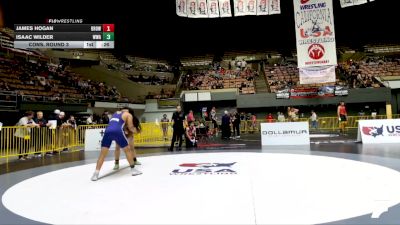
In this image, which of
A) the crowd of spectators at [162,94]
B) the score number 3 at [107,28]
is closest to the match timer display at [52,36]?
the score number 3 at [107,28]

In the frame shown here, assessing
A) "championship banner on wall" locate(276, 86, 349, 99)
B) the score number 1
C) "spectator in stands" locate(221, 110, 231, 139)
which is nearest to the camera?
the score number 1

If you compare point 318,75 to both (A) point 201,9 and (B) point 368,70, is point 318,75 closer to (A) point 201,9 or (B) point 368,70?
(A) point 201,9

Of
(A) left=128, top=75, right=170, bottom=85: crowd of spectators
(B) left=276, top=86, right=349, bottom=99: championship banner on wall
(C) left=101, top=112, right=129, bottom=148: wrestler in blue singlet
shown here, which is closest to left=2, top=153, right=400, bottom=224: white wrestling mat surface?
(C) left=101, top=112, right=129, bottom=148: wrestler in blue singlet

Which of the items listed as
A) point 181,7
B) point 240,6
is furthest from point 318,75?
point 181,7

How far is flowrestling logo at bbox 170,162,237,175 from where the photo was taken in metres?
5.82

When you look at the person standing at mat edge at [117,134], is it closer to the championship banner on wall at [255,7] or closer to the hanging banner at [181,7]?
the hanging banner at [181,7]

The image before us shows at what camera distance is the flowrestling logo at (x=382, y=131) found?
11.5 meters

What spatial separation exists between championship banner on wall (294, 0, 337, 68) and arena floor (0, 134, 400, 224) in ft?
27.8

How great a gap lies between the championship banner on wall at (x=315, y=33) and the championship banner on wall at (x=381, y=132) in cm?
351

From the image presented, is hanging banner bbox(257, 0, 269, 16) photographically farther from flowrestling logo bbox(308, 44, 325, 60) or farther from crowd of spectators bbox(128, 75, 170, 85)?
crowd of spectators bbox(128, 75, 170, 85)

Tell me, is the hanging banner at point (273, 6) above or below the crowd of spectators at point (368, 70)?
above

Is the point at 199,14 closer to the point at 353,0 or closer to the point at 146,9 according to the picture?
the point at 353,0

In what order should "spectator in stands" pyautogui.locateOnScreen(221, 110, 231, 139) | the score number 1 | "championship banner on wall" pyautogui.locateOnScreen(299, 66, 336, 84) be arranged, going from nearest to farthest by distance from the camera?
the score number 1 < "championship banner on wall" pyautogui.locateOnScreen(299, 66, 336, 84) < "spectator in stands" pyautogui.locateOnScreen(221, 110, 231, 139)

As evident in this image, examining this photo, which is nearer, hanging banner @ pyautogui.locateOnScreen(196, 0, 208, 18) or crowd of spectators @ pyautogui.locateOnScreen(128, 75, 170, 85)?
hanging banner @ pyautogui.locateOnScreen(196, 0, 208, 18)
